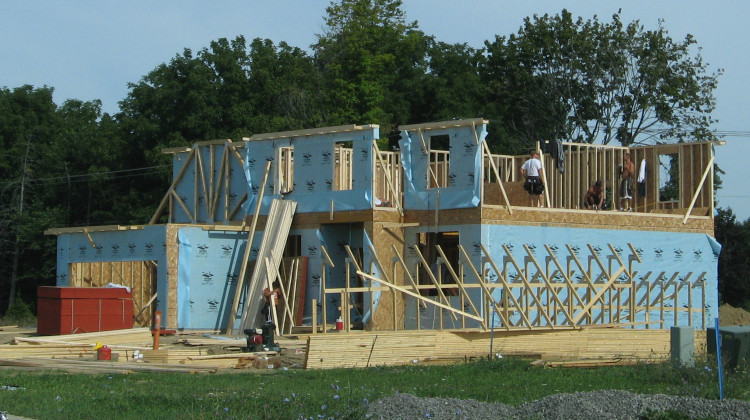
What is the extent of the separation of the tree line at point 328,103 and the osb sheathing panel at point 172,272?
63.8 ft

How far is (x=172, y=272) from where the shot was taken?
27.7m

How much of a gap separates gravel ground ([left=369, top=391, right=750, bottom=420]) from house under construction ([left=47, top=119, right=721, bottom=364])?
10.6 m

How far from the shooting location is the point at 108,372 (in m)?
17.0

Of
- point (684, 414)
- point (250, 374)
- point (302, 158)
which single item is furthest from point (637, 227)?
point (684, 414)

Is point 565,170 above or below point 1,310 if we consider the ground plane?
above

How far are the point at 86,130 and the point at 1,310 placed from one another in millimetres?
9436

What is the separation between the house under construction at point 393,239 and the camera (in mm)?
25812

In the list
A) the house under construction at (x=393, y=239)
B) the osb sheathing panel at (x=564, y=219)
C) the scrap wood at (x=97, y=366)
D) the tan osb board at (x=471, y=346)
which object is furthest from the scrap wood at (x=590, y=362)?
the osb sheathing panel at (x=564, y=219)

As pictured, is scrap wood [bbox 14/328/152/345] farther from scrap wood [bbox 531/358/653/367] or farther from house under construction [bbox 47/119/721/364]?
scrap wood [bbox 531/358/653/367]

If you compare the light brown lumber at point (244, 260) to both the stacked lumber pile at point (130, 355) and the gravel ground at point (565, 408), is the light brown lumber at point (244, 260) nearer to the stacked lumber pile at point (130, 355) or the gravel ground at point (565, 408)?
the stacked lumber pile at point (130, 355)

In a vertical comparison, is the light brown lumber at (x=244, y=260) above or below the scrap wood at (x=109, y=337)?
above

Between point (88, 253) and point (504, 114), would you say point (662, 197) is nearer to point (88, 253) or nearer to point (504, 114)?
point (504, 114)

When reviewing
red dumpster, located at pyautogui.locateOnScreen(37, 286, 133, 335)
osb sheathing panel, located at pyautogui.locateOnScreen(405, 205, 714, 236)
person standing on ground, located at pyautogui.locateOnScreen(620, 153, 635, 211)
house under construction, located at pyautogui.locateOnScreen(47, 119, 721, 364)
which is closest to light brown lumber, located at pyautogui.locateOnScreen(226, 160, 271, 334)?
house under construction, located at pyautogui.locateOnScreen(47, 119, 721, 364)

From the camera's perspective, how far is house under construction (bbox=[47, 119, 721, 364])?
25812 mm
